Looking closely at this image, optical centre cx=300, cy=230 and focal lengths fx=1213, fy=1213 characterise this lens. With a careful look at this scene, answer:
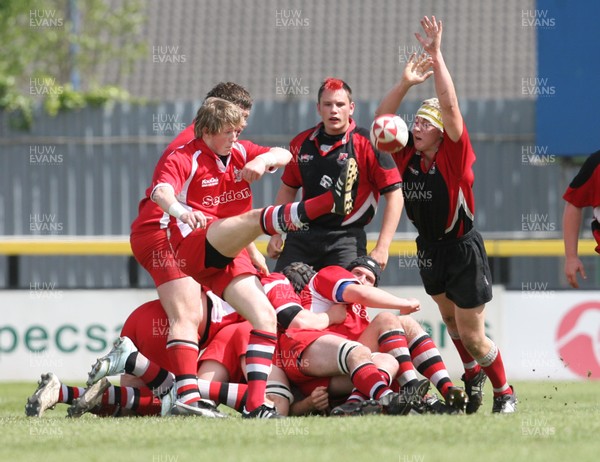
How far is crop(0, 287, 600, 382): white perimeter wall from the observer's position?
37.2 feet

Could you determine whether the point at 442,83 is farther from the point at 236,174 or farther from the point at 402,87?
the point at 236,174

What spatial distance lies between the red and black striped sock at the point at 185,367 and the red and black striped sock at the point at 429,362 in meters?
1.36

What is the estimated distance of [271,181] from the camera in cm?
1586

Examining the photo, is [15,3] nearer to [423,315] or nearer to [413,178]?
[423,315]

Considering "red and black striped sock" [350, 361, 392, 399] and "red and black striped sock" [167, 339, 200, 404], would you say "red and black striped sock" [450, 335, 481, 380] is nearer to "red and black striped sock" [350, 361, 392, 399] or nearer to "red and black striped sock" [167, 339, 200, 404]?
"red and black striped sock" [350, 361, 392, 399]

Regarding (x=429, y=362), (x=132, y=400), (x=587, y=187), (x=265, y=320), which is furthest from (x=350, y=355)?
(x=587, y=187)

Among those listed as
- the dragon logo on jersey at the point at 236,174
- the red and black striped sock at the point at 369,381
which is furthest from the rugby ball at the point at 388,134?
the red and black striped sock at the point at 369,381

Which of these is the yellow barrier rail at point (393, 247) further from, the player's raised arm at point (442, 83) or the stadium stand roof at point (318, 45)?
the stadium stand roof at point (318, 45)

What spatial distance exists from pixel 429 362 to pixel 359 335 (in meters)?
0.47

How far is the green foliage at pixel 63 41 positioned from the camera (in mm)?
21750

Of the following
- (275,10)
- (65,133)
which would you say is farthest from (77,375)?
(275,10)

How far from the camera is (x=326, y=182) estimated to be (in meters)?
8.33

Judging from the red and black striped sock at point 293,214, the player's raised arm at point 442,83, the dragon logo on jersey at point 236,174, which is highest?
the player's raised arm at point 442,83

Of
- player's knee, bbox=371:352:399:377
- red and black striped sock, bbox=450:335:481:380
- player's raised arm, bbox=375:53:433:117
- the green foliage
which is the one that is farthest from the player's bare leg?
the green foliage
